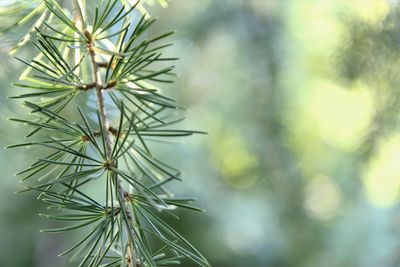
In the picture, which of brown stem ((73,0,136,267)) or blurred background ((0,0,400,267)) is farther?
blurred background ((0,0,400,267))

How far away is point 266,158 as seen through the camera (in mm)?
903

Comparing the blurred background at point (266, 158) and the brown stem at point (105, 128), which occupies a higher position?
the blurred background at point (266, 158)

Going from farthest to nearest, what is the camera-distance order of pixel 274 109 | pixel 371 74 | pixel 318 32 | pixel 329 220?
pixel 329 220 < pixel 318 32 < pixel 274 109 < pixel 371 74

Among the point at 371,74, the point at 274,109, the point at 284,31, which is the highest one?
the point at 284,31

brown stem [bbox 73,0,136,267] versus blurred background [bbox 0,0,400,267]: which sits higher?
blurred background [bbox 0,0,400,267]

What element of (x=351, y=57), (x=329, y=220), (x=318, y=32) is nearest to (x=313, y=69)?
(x=318, y=32)

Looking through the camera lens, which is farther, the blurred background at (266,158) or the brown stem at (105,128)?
the blurred background at (266,158)

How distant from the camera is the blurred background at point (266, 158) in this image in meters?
0.88

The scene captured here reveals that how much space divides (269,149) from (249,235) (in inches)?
13.0

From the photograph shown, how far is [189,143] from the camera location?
117cm

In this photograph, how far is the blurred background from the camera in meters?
0.88

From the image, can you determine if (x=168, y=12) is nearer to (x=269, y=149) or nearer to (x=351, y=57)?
(x=269, y=149)

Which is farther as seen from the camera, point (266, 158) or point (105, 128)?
point (266, 158)

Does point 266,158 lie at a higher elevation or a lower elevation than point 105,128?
higher
